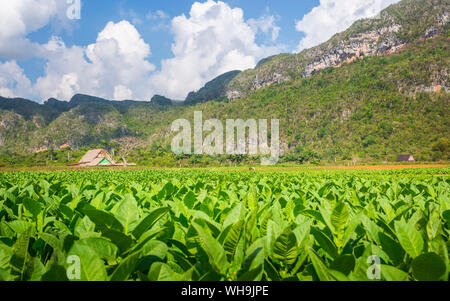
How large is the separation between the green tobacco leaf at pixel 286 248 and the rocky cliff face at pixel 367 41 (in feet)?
400

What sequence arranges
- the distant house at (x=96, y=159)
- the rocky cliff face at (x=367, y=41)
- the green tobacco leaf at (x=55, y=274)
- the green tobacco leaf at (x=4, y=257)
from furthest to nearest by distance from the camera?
the rocky cliff face at (x=367, y=41) < the distant house at (x=96, y=159) < the green tobacco leaf at (x=4, y=257) < the green tobacco leaf at (x=55, y=274)

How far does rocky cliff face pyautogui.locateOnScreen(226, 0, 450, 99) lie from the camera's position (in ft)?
370

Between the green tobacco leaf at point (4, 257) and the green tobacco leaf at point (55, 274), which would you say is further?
the green tobacco leaf at point (4, 257)

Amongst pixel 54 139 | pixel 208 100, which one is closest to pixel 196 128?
pixel 208 100

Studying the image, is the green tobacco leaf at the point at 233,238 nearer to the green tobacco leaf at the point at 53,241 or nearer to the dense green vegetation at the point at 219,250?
the dense green vegetation at the point at 219,250

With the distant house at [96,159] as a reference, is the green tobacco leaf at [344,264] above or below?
above

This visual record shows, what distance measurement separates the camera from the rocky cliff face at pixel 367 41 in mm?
112750

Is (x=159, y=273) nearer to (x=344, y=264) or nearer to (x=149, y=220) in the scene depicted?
(x=149, y=220)

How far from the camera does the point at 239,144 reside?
11869cm

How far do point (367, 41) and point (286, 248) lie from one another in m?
158

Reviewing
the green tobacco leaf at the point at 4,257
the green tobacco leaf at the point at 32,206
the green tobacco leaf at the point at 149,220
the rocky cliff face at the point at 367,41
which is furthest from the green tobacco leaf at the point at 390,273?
the rocky cliff face at the point at 367,41

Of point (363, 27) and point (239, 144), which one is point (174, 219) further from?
point (363, 27)

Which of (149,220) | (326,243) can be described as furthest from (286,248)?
(149,220)

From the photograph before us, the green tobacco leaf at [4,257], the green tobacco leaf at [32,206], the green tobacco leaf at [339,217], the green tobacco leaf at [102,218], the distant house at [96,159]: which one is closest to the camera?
the green tobacco leaf at [4,257]
